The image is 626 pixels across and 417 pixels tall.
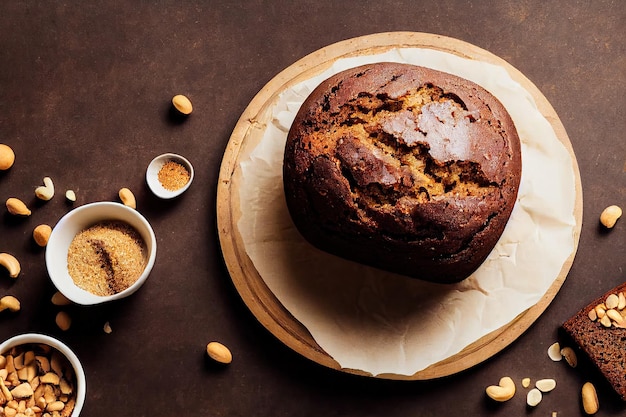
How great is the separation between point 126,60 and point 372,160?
4.43 ft

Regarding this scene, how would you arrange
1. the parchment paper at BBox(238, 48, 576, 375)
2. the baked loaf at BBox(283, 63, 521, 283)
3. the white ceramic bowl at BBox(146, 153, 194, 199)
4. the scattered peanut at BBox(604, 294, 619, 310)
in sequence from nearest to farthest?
1. the baked loaf at BBox(283, 63, 521, 283)
2. the parchment paper at BBox(238, 48, 576, 375)
3. the scattered peanut at BBox(604, 294, 619, 310)
4. the white ceramic bowl at BBox(146, 153, 194, 199)

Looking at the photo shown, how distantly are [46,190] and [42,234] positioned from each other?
19cm

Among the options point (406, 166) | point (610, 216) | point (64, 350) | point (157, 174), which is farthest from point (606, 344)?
point (64, 350)

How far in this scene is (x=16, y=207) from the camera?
277 cm

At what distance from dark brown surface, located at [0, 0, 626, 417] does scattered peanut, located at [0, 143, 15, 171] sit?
0.11ft

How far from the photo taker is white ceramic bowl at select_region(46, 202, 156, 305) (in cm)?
255

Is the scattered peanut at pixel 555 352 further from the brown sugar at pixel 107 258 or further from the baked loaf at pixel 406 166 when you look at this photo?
the brown sugar at pixel 107 258

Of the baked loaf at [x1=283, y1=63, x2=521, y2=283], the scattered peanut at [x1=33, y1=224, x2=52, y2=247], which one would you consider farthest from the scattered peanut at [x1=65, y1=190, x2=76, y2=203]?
the baked loaf at [x1=283, y1=63, x2=521, y2=283]

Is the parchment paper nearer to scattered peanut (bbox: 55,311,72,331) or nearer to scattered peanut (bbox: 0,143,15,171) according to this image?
scattered peanut (bbox: 55,311,72,331)

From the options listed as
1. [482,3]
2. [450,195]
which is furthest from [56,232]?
[482,3]

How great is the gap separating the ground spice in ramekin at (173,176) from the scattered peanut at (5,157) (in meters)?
0.65

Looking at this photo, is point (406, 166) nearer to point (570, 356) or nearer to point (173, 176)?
point (173, 176)

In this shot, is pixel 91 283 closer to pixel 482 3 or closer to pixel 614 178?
pixel 482 3

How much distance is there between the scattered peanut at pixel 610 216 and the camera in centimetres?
268
